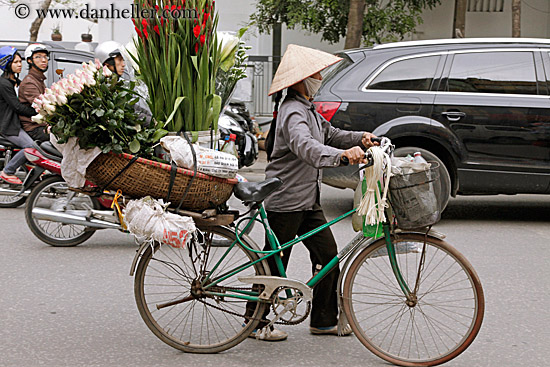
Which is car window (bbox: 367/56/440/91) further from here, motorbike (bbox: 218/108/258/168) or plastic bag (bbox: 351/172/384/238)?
plastic bag (bbox: 351/172/384/238)

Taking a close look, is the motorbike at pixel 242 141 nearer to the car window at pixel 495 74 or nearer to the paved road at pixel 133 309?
the paved road at pixel 133 309

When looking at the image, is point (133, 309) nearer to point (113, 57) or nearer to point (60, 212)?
point (60, 212)

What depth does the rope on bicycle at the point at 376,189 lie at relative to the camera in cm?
365

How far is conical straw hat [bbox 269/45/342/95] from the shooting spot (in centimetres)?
396

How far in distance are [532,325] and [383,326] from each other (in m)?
1.06

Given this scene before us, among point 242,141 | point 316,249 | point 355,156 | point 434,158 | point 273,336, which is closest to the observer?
point 355,156

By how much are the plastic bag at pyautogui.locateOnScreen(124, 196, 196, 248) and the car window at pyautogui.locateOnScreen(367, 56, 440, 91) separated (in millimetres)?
4160

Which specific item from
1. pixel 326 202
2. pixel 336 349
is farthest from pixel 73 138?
pixel 326 202

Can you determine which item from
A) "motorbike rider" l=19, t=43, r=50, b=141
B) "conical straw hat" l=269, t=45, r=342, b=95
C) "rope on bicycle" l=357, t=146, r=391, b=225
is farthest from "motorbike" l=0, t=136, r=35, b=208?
"rope on bicycle" l=357, t=146, r=391, b=225

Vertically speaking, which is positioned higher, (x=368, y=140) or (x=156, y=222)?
(x=368, y=140)

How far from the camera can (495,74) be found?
24.3 ft

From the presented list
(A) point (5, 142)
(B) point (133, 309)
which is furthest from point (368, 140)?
(A) point (5, 142)

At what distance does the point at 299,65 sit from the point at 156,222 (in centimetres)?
115

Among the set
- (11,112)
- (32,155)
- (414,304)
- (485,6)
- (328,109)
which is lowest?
(414,304)
